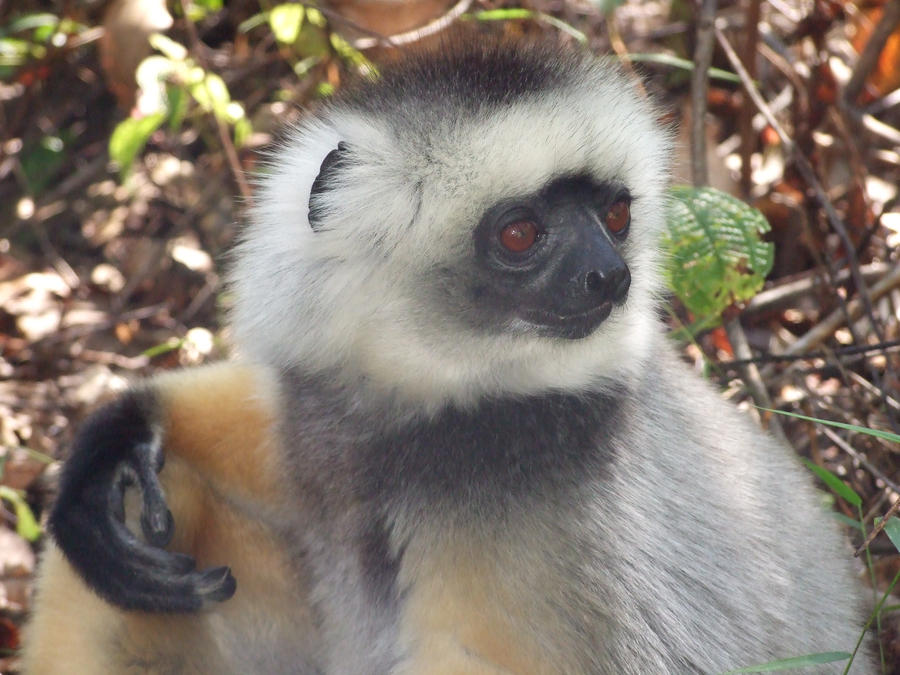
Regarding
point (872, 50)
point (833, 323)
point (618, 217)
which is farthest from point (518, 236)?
point (872, 50)

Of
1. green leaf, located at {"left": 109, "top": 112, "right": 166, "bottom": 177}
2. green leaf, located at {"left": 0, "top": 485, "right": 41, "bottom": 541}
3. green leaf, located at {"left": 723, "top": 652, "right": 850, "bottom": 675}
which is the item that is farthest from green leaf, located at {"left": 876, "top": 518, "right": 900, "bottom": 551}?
green leaf, located at {"left": 109, "top": 112, "right": 166, "bottom": 177}

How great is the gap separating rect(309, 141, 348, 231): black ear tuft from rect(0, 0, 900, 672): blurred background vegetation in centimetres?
171

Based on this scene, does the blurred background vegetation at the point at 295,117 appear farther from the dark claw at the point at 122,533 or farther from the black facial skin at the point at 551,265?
the black facial skin at the point at 551,265

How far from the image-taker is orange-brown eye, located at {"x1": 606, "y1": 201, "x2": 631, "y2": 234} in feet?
11.4

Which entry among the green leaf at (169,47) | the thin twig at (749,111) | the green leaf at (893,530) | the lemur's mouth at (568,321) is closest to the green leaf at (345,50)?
the green leaf at (169,47)

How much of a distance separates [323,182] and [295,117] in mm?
1651

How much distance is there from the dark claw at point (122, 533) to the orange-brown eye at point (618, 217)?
1.78 metres

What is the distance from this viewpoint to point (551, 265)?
3297 mm

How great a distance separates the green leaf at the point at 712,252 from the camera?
4531 mm

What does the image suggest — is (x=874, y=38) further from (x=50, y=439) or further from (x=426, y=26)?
(x=50, y=439)

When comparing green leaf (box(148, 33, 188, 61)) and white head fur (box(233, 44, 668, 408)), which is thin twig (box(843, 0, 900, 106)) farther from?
green leaf (box(148, 33, 188, 61))

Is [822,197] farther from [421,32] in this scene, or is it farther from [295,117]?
[295,117]

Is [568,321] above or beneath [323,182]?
beneath

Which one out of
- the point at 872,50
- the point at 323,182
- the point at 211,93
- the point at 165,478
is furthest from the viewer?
the point at 872,50
